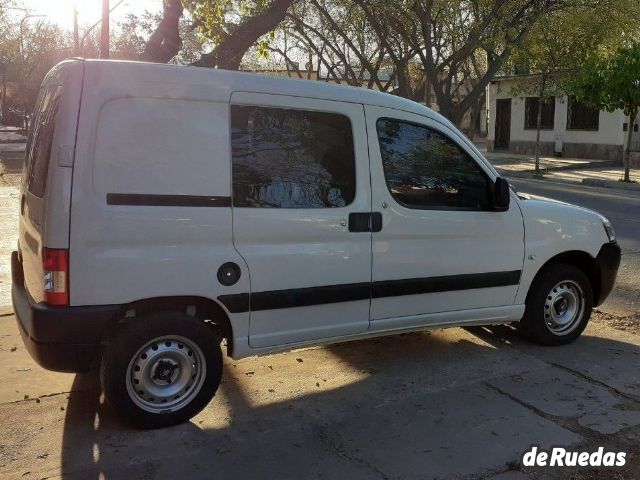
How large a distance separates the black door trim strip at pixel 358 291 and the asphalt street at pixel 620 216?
2.28 meters

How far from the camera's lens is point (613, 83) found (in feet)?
64.2

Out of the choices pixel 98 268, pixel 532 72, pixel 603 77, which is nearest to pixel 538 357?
Answer: pixel 98 268

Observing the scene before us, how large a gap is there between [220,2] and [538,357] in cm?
877

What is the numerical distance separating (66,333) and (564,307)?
379 cm

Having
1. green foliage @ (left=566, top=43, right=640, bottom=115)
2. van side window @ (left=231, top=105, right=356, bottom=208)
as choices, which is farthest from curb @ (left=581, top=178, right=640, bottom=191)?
van side window @ (left=231, top=105, right=356, bottom=208)

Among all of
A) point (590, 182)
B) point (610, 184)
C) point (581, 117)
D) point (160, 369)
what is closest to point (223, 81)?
point (160, 369)

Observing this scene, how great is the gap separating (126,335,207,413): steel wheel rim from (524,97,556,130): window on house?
99.3ft

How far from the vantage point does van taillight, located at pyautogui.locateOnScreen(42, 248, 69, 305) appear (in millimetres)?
3514

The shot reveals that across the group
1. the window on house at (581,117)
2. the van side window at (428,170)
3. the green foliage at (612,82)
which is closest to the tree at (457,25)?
the green foliage at (612,82)

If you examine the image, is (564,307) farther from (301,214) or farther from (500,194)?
(301,214)

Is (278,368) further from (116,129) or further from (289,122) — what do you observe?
(116,129)

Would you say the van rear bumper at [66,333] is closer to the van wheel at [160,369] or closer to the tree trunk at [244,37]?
the van wheel at [160,369]

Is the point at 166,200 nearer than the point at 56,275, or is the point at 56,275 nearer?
the point at 56,275

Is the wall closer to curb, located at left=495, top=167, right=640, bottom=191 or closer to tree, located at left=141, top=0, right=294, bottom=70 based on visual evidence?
curb, located at left=495, top=167, right=640, bottom=191
